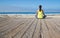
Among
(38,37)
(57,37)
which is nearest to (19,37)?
(38,37)

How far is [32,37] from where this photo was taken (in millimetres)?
3967

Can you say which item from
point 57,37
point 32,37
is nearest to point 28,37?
point 32,37

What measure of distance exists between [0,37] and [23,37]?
457mm

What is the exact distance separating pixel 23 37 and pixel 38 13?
9.79 metres

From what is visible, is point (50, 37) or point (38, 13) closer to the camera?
point (50, 37)

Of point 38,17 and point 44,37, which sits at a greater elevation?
point 44,37

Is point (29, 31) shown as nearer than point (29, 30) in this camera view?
Yes

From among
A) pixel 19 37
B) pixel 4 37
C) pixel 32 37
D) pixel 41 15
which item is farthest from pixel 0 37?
pixel 41 15

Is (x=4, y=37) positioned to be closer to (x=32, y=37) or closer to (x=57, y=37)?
(x=32, y=37)

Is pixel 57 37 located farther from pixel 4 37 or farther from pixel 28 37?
pixel 4 37

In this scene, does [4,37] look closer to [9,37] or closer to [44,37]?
[9,37]

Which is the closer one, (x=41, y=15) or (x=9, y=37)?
(x=9, y=37)

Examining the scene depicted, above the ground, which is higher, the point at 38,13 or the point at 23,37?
the point at 23,37

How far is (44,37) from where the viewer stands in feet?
13.1
